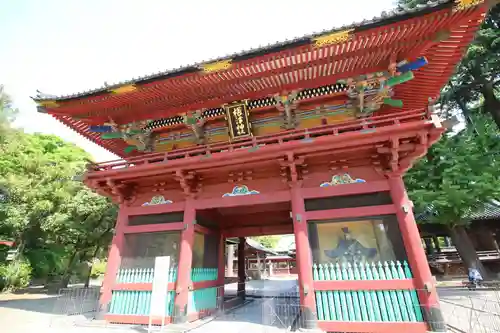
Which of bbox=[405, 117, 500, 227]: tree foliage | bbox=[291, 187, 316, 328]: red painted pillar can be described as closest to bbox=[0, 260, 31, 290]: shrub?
bbox=[291, 187, 316, 328]: red painted pillar

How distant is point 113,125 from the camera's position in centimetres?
1063

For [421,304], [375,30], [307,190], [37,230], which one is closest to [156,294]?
[307,190]

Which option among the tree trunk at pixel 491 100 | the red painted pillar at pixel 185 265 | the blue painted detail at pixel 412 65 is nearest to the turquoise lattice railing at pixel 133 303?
the red painted pillar at pixel 185 265

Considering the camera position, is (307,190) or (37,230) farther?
(37,230)

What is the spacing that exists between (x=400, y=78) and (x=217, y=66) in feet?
18.6

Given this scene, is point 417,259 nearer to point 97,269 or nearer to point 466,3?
point 466,3

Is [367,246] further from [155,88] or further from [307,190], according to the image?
[155,88]

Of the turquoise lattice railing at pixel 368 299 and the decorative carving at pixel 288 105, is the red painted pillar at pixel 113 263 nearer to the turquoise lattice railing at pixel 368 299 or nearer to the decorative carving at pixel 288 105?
the turquoise lattice railing at pixel 368 299

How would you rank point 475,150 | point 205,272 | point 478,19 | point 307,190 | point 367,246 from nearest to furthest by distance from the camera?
1. point 478,19
2. point 367,246
3. point 307,190
4. point 205,272
5. point 475,150

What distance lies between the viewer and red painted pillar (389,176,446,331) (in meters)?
6.40

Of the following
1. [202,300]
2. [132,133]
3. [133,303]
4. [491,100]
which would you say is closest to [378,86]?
[132,133]

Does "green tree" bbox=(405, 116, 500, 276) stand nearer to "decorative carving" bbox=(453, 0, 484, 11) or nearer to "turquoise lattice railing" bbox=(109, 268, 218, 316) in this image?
"decorative carving" bbox=(453, 0, 484, 11)

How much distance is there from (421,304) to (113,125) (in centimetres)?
1187

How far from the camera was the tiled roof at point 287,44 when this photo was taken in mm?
6448
